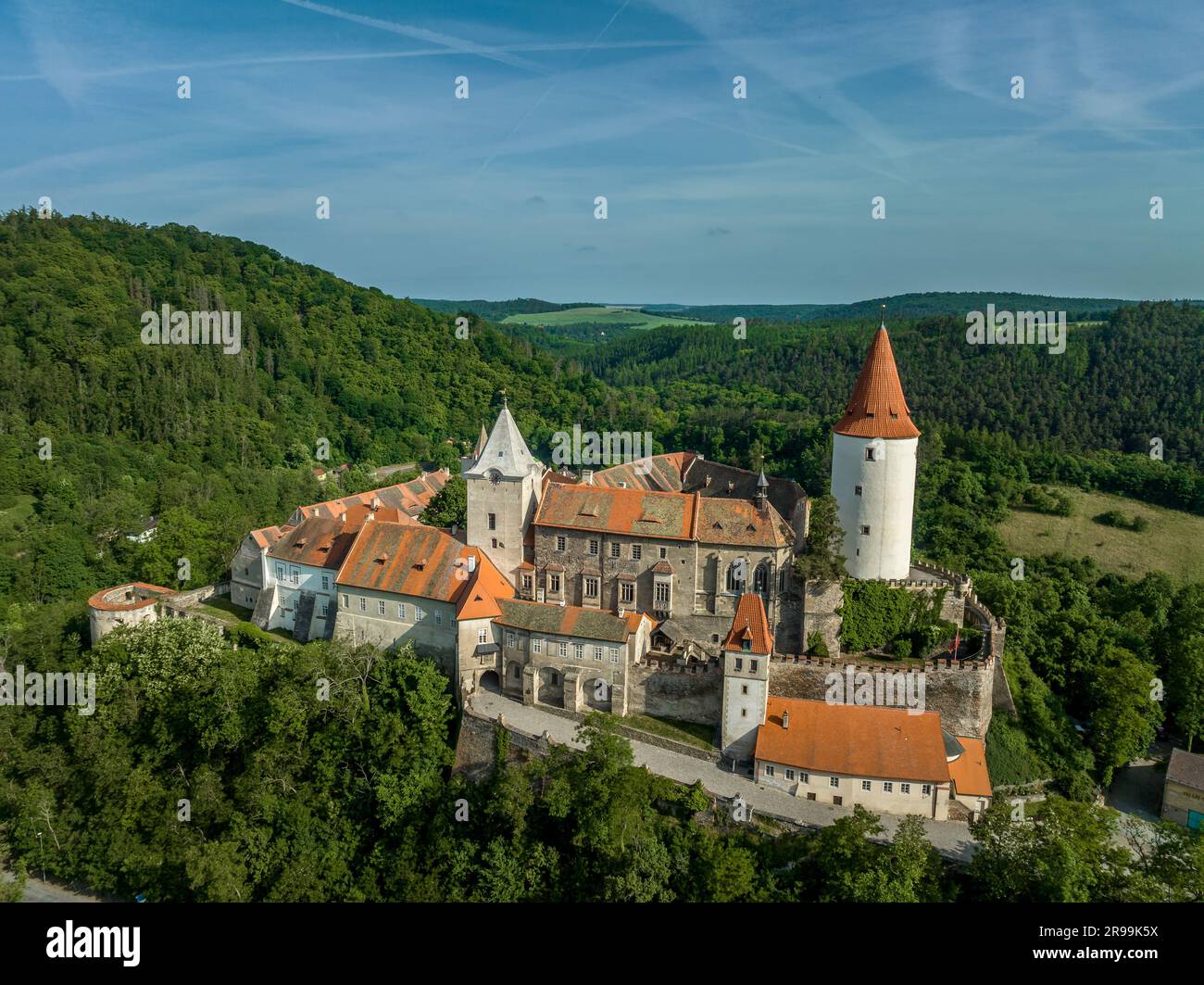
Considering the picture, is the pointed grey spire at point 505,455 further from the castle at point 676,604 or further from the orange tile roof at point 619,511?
the orange tile roof at point 619,511

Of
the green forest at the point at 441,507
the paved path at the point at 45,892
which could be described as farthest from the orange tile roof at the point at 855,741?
the paved path at the point at 45,892

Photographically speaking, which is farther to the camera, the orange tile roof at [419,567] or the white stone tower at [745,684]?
the orange tile roof at [419,567]

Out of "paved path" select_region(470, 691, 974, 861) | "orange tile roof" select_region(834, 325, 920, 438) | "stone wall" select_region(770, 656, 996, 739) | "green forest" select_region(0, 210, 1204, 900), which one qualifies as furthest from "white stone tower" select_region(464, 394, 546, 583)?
"orange tile roof" select_region(834, 325, 920, 438)

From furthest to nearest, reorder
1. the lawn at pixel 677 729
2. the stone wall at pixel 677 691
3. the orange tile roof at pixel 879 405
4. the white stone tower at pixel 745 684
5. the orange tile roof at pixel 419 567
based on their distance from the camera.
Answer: the orange tile roof at pixel 879 405
the orange tile roof at pixel 419 567
the stone wall at pixel 677 691
the lawn at pixel 677 729
the white stone tower at pixel 745 684

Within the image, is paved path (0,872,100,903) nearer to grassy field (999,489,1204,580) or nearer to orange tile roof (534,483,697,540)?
orange tile roof (534,483,697,540)

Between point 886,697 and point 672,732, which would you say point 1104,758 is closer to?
point 886,697

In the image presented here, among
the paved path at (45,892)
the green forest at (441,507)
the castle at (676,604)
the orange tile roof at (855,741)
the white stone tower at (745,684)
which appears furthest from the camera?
the paved path at (45,892)
